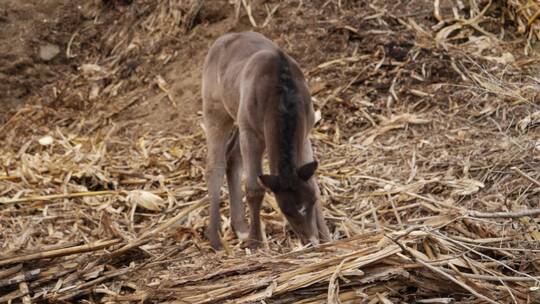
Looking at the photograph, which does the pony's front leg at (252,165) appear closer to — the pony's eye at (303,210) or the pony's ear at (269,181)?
the pony's ear at (269,181)

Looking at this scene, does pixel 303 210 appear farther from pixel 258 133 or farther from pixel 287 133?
pixel 258 133

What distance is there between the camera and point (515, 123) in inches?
445

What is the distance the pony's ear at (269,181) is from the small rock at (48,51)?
7.55m

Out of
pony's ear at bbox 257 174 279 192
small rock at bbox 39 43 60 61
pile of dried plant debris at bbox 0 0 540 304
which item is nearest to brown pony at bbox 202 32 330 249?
pony's ear at bbox 257 174 279 192

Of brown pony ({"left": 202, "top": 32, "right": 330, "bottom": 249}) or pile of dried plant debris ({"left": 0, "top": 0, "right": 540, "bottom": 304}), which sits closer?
pile of dried plant debris ({"left": 0, "top": 0, "right": 540, "bottom": 304})

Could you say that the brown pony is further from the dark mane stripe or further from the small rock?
the small rock

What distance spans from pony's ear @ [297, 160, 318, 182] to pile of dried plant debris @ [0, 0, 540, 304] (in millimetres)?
751

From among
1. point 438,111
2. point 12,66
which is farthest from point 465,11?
point 12,66

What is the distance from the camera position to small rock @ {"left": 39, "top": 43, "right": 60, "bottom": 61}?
15.6 m

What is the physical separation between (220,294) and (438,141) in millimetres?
4673

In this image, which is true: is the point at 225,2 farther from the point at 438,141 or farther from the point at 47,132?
the point at 438,141

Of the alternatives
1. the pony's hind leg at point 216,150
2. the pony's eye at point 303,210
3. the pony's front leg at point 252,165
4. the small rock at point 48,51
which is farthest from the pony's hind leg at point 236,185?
the small rock at point 48,51

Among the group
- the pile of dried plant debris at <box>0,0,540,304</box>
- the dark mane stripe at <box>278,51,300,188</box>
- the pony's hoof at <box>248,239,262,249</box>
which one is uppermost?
the dark mane stripe at <box>278,51,300,188</box>

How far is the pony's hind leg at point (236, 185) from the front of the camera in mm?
10500
